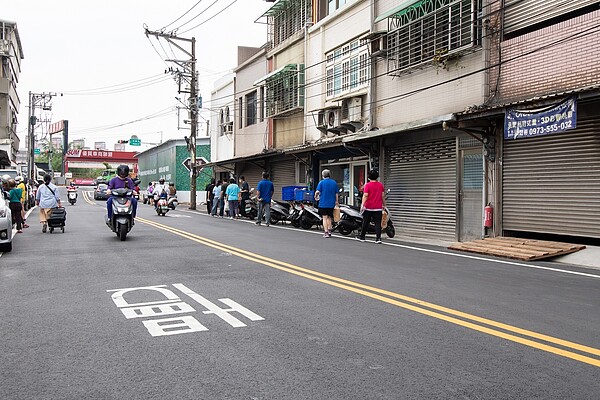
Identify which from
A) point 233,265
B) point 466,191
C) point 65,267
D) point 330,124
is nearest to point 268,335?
point 233,265

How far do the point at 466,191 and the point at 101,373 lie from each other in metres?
12.5

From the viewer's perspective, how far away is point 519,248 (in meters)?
11.5

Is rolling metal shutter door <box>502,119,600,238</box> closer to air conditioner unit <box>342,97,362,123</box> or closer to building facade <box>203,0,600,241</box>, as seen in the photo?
building facade <box>203,0,600,241</box>

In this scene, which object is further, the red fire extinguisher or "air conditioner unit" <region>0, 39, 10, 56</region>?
"air conditioner unit" <region>0, 39, 10, 56</region>

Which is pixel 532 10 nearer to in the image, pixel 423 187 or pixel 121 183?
pixel 423 187

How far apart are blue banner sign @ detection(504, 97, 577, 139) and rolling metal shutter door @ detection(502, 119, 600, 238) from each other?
34.2 inches

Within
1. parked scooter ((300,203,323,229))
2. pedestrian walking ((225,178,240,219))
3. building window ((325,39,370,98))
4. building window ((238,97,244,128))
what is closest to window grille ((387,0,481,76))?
building window ((325,39,370,98))

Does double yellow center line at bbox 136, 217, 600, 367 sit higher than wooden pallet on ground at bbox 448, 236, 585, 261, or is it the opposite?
wooden pallet on ground at bbox 448, 236, 585, 261

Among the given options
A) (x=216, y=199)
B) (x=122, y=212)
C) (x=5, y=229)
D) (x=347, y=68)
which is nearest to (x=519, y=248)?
(x=122, y=212)

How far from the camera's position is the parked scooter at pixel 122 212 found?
13180 mm

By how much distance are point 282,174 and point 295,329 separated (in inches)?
889

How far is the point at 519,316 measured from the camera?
5.91 m

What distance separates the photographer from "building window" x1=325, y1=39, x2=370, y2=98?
66.1ft

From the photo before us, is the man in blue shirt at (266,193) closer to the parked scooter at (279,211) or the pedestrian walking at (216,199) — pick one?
the parked scooter at (279,211)
